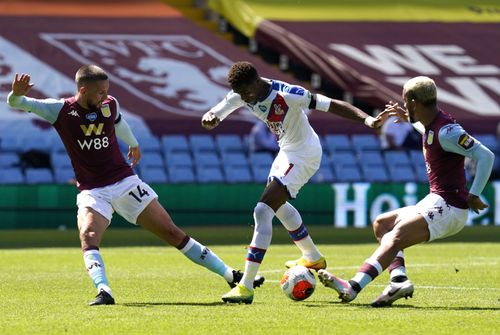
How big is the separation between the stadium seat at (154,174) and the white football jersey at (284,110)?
13.4 metres

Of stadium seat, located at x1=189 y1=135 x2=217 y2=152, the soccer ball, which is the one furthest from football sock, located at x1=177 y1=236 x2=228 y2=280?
stadium seat, located at x1=189 y1=135 x2=217 y2=152

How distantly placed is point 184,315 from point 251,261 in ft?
4.23

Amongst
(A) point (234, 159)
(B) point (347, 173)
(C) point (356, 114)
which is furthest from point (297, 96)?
(B) point (347, 173)

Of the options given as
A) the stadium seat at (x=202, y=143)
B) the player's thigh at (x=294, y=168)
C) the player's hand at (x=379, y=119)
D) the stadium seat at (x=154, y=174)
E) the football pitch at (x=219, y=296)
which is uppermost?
the player's hand at (x=379, y=119)

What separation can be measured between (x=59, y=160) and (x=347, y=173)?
585 centimetres

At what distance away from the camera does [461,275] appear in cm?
1405

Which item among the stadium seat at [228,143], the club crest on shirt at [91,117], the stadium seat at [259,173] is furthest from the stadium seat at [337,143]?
the club crest on shirt at [91,117]

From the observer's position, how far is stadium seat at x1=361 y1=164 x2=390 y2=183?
26406 millimetres

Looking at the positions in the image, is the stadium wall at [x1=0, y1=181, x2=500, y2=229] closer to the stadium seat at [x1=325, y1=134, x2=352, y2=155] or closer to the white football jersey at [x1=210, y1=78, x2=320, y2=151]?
the stadium seat at [x1=325, y1=134, x2=352, y2=155]

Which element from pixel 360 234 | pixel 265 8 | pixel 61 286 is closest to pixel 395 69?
pixel 265 8

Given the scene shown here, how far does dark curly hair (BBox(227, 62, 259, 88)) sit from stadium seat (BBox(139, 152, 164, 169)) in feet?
47.5

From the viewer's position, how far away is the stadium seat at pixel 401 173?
26516 millimetres

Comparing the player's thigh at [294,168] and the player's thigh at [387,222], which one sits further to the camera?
the player's thigh at [294,168]

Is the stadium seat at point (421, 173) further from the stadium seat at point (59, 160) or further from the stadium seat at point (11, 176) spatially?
the stadium seat at point (11, 176)
